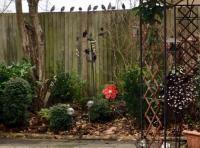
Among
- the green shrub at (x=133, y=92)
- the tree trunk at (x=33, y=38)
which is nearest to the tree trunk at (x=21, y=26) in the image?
the tree trunk at (x=33, y=38)

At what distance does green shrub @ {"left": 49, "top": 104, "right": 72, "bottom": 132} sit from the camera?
10.9m

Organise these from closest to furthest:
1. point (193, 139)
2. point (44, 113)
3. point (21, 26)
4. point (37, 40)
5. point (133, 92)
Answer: point (193, 139)
point (133, 92)
point (44, 113)
point (21, 26)
point (37, 40)

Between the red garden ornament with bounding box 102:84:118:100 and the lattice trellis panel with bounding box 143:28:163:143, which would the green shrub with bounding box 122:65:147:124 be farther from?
the red garden ornament with bounding box 102:84:118:100

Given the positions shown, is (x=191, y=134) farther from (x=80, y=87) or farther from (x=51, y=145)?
(x=80, y=87)

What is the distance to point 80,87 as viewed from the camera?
12.9 m

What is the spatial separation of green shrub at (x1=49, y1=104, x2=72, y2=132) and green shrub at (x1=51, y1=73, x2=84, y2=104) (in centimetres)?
147

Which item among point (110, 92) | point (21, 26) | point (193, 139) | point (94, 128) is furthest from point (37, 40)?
point (193, 139)

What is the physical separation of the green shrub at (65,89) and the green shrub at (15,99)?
1456mm

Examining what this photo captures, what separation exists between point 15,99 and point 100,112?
1.72 m

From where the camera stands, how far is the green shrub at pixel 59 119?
1095 cm

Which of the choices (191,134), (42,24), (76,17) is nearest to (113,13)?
(76,17)

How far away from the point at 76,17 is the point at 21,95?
3.15 m

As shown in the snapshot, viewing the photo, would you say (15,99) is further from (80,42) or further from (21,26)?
(80,42)

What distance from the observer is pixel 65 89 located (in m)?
12.5
